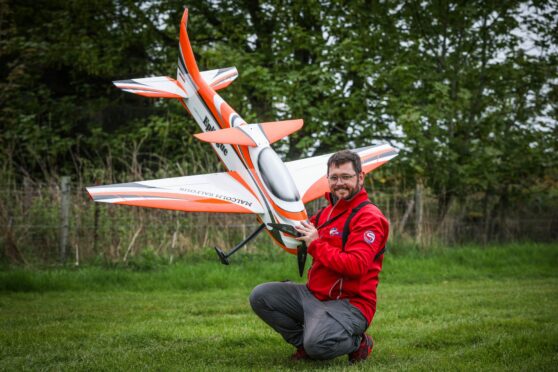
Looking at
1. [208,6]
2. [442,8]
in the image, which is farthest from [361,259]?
[208,6]

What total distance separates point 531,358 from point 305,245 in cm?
184

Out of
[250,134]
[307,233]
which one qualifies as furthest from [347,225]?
[250,134]

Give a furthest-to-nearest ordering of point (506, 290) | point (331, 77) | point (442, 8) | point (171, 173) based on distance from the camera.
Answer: point (442, 8)
point (331, 77)
point (171, 173)
point (506, 290)

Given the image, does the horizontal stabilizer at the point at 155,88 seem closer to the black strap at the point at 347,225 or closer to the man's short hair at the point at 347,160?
the man's short hair at the point at 347,160

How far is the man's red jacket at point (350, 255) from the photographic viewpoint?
13.7 ft

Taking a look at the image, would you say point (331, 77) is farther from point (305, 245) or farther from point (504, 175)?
point (305, 245)

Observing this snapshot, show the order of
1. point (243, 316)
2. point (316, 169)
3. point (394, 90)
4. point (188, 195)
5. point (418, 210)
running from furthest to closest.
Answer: point (394, 90) → point (418, 210) → point (243, 316) → point (316, 169) → point (188, 195)

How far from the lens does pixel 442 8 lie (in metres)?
13.4

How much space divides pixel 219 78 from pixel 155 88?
861mm

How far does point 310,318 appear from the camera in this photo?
4410 millimetres

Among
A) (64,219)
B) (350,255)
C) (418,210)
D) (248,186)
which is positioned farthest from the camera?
(418,210)

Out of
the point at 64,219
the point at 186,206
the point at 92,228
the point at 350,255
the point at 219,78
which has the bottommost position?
the point at 92,228

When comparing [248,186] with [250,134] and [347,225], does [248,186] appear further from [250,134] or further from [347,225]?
[347,225]

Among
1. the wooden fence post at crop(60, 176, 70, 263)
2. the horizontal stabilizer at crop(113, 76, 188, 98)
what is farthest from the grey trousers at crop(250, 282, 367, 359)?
the wooden fence post at crop(60, 176, 70, 263)
